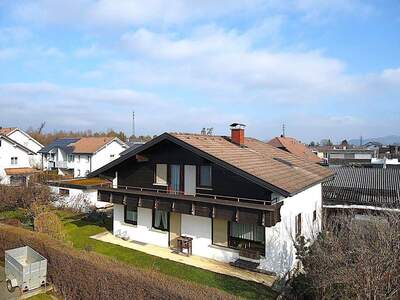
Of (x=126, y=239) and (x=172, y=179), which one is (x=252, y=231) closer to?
(x=172, y=179)

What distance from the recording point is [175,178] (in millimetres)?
18766

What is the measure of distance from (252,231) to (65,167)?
43.5 meters

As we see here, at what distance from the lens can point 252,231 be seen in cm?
1638

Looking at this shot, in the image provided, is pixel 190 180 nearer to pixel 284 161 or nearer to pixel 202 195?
pixel 202 195

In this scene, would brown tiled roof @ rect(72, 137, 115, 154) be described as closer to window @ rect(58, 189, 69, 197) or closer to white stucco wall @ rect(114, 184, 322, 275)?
window @ rect(58, 189, 69, 197)

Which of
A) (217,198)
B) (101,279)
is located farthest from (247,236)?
(101,279)

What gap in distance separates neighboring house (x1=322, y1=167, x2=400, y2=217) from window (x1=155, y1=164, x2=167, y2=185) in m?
10.8

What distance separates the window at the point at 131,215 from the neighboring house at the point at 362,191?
1204 centimetres

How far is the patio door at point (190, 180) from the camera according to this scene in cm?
1814

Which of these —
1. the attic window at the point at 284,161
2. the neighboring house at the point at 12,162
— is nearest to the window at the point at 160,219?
the attic window at the point at 284,161

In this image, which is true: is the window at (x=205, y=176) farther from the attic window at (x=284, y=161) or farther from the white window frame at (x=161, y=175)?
the attic window at (x=284, y=161)

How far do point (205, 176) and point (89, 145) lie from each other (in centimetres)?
3901

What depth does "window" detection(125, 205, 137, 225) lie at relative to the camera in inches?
817

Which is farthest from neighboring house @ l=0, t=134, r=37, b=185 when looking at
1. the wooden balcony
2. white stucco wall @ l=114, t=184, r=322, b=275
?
the wooden balcony
